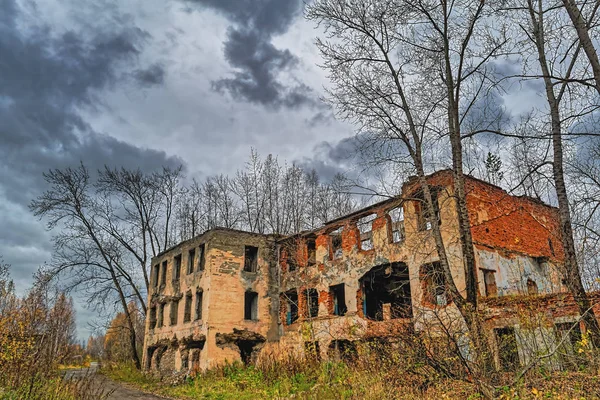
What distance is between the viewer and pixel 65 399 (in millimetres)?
8039

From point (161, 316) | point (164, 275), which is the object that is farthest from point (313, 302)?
point (164, 275)

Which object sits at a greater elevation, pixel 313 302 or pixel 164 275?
pixel 164 275

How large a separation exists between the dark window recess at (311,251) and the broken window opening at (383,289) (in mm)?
3364

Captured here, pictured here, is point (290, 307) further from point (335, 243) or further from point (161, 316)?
point (161, 316)

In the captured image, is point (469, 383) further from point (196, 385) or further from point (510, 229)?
point (196, 385)

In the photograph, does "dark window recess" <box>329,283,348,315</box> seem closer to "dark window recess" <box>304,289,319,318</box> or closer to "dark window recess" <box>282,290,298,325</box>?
"dark window recess" <box>304,289,319,318</box>

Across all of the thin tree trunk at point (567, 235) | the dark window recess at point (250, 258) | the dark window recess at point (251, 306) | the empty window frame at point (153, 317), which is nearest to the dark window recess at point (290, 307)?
the dark window recess at point (251, 306)

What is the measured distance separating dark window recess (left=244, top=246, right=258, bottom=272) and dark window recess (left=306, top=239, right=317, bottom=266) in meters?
3.06

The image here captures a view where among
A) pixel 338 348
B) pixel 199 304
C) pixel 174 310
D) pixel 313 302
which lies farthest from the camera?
pixel 174 310

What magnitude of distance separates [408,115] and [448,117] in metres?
1.19

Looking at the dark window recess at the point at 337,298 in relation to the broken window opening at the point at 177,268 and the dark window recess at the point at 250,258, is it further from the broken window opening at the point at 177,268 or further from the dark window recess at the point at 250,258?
the broken window opening at the point at 177,268

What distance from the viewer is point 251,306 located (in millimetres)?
25766

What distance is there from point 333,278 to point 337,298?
2.63 metres

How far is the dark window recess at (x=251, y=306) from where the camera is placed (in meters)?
25.4
